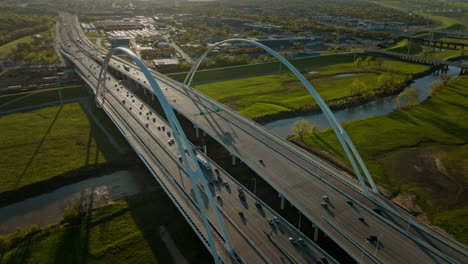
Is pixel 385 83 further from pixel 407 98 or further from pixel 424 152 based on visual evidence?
pixel 424 152

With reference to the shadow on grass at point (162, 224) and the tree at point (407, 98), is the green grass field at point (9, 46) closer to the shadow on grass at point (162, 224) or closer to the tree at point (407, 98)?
the shadow on grass at point (162, 224)

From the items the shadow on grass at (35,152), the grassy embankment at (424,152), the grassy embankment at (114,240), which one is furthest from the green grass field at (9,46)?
the grassy embankment at (424,152)

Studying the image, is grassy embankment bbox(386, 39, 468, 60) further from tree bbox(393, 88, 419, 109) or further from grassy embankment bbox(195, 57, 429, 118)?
tree bbox(393, 88, 419, 109)

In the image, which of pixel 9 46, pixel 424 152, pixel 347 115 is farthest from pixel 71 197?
pixel 9 46

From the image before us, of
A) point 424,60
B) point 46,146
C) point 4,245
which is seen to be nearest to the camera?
point 4,245

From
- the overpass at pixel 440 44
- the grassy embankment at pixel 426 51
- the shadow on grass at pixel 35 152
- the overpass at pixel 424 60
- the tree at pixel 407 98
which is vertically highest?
the overpass at pixel 440 44

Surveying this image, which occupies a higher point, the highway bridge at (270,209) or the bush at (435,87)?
the bush at (435,87)

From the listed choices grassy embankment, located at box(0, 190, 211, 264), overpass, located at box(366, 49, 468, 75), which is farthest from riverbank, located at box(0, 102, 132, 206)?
overpass, located at box(366, 49, 468, 75)
